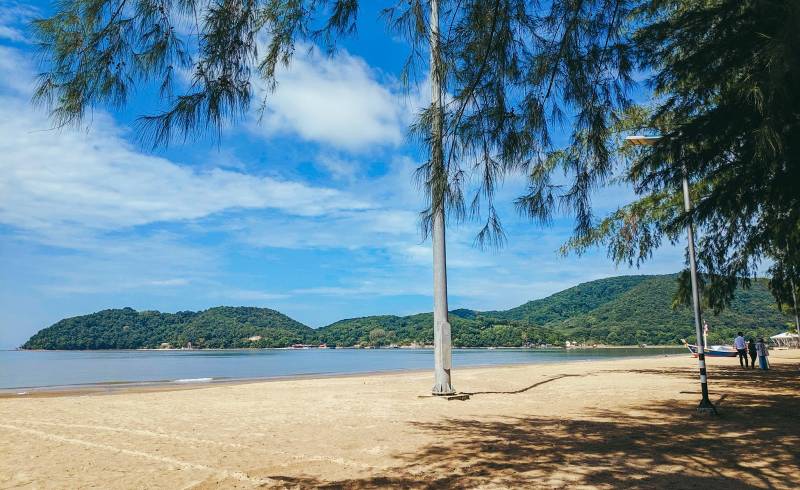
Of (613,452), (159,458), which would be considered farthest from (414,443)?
(159,458)

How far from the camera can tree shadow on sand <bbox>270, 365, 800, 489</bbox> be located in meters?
5.48

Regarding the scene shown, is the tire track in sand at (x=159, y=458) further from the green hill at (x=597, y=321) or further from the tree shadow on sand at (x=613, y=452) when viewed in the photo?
the green hill at (x=597, y=321)

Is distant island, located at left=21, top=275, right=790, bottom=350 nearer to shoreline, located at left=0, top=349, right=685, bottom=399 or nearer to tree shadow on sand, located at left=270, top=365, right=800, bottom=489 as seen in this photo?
shoreline, located at left=0, top=349, right=685, bottom=399

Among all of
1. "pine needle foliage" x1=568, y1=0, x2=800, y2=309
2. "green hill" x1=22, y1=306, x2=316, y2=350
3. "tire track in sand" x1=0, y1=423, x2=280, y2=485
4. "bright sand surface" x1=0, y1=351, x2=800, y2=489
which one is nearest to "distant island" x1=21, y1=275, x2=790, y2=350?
"green hill" x1=22, y1=306, x2=316, y2=350

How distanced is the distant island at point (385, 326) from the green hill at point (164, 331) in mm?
251

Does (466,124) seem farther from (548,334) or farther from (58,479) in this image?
(548,334)

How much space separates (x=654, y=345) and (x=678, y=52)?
341 ft

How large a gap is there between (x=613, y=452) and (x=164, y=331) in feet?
536

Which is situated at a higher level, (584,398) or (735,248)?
(735,248)

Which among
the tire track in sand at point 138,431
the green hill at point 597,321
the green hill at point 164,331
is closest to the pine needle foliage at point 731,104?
the tire track in sand at point 138,431

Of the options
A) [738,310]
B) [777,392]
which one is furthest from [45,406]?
[738,310]

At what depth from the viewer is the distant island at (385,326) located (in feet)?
404

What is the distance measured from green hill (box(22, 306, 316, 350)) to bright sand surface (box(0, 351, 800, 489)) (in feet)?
466

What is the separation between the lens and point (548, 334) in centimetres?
13525
